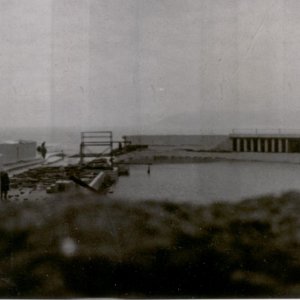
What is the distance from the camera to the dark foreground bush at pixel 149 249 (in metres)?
2.69

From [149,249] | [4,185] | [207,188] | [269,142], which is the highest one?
[269,142]

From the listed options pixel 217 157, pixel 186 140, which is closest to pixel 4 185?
pixel 217 157

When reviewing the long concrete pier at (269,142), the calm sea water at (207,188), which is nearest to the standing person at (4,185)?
the calm sea water at (207,188)

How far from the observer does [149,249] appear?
2949 mm

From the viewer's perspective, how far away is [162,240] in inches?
119

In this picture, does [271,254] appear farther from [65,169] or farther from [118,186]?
[65,169]

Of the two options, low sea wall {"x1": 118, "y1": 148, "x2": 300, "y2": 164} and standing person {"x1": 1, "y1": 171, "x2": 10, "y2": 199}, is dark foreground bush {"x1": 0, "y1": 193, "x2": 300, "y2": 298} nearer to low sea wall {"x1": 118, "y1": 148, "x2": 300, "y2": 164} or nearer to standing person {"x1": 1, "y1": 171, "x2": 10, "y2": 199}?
standing person {"x1": 1, "y1": 171, "x2": 10, "y2": 199}

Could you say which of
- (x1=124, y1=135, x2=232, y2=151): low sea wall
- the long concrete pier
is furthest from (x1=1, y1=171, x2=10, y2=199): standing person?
(x1=124, y1=135, x2=232, y2=151): low sea wall

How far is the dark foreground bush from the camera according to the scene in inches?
106

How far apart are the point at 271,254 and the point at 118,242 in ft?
3.86

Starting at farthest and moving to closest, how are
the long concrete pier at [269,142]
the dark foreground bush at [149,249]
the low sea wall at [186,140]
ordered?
the low sea wall at [186,140] < the long concrete pier at [269,142] < the dark foreground bush at [149,249]

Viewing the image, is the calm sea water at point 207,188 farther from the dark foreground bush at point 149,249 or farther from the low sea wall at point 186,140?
the low sea wall at point 186,140

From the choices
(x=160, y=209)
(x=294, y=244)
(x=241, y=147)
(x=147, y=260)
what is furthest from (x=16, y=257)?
(x=241, y=147)

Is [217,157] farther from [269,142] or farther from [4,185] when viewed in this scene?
[4,185]
